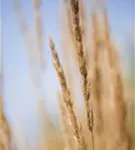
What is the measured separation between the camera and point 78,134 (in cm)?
67

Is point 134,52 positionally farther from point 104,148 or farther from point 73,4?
point 73,4

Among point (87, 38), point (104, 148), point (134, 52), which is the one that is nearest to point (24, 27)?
point (87, 38)

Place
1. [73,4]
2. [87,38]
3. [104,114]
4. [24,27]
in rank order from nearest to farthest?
[73,4]
[104,114]
[87,38]
[24,27]

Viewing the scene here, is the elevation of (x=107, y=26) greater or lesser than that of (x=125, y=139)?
greater

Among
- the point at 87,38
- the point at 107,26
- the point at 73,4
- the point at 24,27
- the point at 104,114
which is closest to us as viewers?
the point at 73,4

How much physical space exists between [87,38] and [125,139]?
1.42 ft

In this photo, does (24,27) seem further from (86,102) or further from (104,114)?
(86,102)

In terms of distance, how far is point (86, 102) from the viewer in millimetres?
662

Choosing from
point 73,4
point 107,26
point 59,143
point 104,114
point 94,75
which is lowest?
point 59,143

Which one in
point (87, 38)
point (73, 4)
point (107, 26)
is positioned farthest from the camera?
point (87, 38)

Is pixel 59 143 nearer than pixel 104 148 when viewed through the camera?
No

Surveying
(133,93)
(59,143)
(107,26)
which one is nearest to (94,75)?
(107,26)

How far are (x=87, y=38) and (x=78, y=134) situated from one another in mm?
651

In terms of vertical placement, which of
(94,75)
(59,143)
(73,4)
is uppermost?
(73,4)
